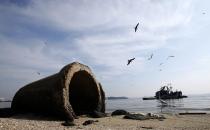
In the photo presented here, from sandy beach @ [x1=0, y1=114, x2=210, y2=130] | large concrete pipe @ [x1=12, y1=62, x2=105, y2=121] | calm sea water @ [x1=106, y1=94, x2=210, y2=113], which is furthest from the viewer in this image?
calm sea water @ [x1=106, y1=94, x2=210, y2=113]

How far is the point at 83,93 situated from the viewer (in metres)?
24.9

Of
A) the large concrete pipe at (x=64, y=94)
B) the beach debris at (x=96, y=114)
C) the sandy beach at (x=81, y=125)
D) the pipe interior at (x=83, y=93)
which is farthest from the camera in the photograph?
the pipe interior at (x=83, y=93)

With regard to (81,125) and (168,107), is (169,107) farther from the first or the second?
(81,125)

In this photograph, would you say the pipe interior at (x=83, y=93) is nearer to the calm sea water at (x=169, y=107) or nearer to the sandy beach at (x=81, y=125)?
the sandy beach at (x=81, y=125)

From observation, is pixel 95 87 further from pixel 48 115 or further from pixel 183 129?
pixel 183 129

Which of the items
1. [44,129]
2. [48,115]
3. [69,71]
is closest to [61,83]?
[69,71]

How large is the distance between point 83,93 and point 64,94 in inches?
235

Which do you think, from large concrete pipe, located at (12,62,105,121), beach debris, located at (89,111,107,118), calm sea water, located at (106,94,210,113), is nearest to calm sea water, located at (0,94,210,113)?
calm sea water, located at (106,94,210,113)

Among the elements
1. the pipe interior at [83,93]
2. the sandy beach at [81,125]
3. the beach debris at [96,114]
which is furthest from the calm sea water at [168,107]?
the sandy beach at [81,125]

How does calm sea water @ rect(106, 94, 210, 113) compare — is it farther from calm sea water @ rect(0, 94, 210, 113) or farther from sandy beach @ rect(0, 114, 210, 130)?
sandy beach @ rect(0, 114, 210, 130)

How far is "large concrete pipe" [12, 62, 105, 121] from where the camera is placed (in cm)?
1902

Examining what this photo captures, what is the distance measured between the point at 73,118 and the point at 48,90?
226 cm

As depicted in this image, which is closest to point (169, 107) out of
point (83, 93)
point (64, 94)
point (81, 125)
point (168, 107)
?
point (168, 107)

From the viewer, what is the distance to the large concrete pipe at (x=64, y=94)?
19016 mm
